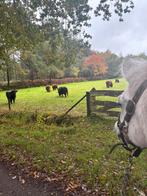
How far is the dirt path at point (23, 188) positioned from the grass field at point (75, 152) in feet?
1.30

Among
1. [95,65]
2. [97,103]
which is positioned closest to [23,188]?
[97,103]

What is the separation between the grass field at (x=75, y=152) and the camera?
19.4 ft

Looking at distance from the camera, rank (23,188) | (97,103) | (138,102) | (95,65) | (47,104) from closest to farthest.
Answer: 1. (138,102)
2. (23,188)
3. (97,103)
4. (47,104)
5. (95,65)

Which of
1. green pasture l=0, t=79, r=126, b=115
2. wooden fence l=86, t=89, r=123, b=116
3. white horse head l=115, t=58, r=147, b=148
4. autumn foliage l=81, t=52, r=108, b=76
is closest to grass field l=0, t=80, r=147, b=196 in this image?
wooden fence l=86, t=89, r=123, b=116

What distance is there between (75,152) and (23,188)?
2.07 metres

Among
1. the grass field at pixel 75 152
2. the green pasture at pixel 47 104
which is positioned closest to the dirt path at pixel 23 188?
the grass field at pixel 75 152

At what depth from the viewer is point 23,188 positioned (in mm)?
6051

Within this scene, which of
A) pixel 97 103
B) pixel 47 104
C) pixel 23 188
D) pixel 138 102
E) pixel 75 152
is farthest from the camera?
pixel 47 104

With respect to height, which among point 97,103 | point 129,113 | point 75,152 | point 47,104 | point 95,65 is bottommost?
point 47,104

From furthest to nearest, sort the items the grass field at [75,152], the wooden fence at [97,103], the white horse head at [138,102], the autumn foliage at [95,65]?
the autumn foliage at [95,65] < the wooden fence at [97,103] < the grass field at [75,152] < the white horse head at [138,102]

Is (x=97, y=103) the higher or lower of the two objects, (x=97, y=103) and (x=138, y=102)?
the lower

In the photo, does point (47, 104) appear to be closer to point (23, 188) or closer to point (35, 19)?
point (35, 19)

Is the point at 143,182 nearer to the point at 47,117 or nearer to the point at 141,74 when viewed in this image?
the point at 141,74

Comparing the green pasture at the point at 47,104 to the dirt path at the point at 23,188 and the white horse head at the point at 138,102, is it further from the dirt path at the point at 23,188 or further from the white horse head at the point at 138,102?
the white horse head at the point at 138,102
